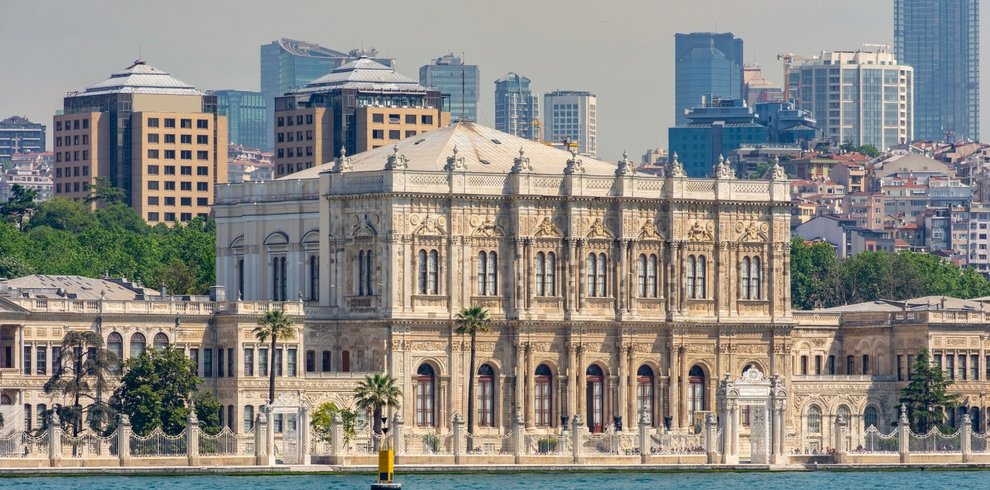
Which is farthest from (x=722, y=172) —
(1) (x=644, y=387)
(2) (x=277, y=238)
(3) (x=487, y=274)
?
(2) (x=277, y=238)

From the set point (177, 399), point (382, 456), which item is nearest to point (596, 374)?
point (177, 399)

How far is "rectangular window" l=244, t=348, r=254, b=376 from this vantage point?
131000 millimetres

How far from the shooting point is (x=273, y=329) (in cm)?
12888

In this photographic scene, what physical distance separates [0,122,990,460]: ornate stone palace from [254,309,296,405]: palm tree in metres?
1.16

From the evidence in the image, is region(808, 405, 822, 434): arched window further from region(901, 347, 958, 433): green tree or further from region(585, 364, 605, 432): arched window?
region(585, 364, 605, 432): arched window

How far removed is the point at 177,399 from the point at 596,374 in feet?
74.7

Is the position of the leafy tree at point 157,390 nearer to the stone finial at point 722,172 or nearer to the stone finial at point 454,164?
the stone finial at point 454,164

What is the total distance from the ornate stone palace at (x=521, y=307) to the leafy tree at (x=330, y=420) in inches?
101

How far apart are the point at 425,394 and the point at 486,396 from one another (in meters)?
3.40

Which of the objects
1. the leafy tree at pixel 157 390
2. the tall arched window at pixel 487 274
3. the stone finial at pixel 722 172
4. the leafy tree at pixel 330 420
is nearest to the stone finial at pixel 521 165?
the tall arched window at pixel 487 274

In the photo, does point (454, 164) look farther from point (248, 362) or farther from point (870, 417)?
point (870, 417)

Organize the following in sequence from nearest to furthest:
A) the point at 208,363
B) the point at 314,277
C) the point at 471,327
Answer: the point at 208,363 < the point at 471,327 < the point at 314,277

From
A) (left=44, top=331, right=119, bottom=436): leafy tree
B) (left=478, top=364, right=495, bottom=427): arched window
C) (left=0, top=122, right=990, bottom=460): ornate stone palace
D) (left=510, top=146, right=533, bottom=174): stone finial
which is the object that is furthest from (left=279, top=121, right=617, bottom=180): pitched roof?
(left=44, top=331, right=119, bottom=436): leafy tree

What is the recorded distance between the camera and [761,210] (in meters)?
144
